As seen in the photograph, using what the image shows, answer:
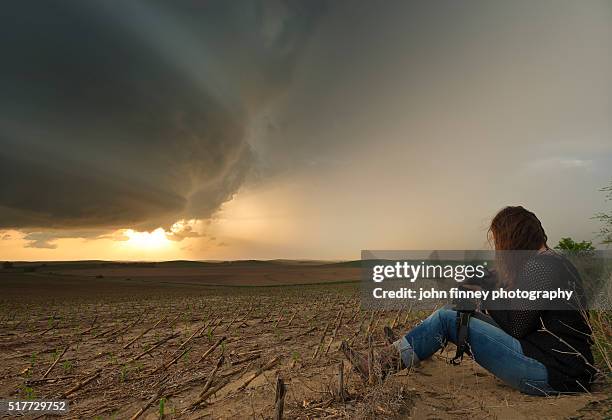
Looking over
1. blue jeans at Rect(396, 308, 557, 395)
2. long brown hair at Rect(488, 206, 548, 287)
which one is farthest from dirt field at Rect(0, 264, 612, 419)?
long brown hair at Rect(488, 206, 548, 287)

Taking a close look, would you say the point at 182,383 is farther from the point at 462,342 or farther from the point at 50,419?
the point at 462,342

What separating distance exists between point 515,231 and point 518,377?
1.27 metres

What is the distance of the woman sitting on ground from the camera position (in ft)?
11.1

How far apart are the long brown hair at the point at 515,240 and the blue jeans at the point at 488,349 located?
481mm

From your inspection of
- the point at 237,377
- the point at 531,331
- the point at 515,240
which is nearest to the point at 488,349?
the point at 531,331

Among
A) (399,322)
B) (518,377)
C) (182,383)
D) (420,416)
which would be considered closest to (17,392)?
(182,383)

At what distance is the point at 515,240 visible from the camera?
367 centimetres

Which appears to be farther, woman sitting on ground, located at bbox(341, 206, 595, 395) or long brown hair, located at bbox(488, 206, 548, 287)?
long brown hair, located at bbox(488, 206, 548, 287)

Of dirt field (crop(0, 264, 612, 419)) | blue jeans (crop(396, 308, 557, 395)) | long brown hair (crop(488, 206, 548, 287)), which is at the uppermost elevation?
long brown hair (crop(488, 206, 548, 287))

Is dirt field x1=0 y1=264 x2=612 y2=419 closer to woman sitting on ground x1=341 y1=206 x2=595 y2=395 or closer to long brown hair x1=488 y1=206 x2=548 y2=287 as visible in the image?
woman sitting on ground x1=341 y1=206 x2=595 y2=395

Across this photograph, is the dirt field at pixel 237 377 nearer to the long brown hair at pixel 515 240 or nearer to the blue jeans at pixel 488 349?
the blue jeans at pixel 488 349

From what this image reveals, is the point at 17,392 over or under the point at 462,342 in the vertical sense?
under

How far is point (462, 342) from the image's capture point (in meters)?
3.80

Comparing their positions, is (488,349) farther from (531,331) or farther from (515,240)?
(515,240)
